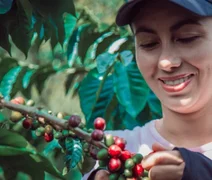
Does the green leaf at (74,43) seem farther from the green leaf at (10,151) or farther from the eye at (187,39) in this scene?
the eye at (187,39)

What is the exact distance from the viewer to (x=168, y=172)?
27.0 inches

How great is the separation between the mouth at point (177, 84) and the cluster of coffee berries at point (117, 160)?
20cm

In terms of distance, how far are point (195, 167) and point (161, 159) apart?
0.04 metres

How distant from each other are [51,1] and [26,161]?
1.04ft

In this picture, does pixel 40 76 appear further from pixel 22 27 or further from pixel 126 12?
pixel 126 12

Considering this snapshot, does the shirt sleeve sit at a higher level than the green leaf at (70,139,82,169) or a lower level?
higher

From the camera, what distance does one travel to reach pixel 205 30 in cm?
85

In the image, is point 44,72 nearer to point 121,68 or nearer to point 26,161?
point 121,68

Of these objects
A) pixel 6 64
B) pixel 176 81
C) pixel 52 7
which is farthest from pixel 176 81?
pixel 6 64

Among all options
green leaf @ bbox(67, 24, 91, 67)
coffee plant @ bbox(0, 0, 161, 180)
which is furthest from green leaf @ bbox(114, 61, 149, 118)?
green leaf @ bbox(67, 24, 91, 67)

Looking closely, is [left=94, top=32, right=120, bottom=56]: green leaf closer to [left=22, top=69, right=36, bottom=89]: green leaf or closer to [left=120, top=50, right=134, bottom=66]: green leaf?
[left=120, top=50, right=134, bottom=66]: green leaf

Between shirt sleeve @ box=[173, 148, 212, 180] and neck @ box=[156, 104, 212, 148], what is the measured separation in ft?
0.72

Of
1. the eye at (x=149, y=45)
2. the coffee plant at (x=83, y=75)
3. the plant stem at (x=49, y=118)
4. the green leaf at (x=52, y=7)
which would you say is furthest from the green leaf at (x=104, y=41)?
the plant stem at (x=49, y=118)

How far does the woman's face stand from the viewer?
840 mm
